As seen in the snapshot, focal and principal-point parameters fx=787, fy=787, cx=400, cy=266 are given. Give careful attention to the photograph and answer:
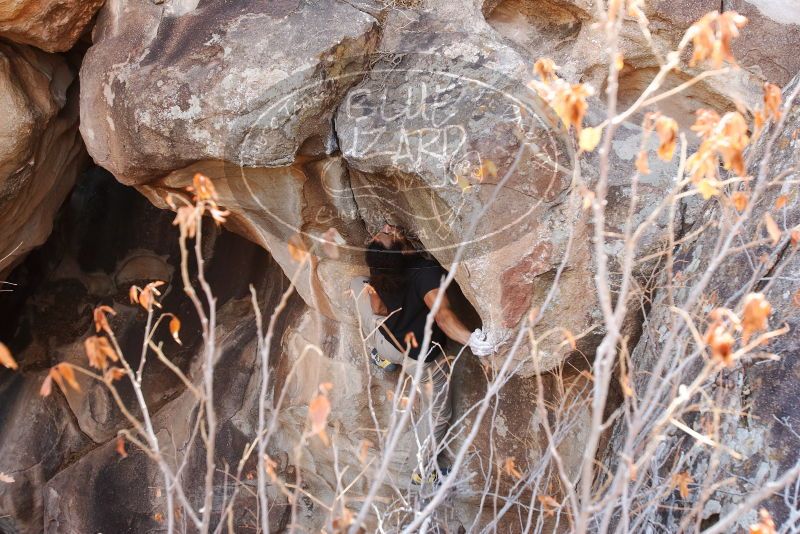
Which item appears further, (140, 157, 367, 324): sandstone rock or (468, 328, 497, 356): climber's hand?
(140, 157, 367, 324): sandstone rock

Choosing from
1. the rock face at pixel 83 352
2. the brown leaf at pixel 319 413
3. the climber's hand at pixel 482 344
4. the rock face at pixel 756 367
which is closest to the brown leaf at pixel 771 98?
the rock face at pixel 756 367

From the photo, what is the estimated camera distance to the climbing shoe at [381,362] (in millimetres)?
2850

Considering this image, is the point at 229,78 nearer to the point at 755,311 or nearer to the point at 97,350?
the point at 97,350

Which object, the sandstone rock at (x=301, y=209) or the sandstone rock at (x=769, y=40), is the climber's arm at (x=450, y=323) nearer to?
the sandstone rock at (x=301, y=209)

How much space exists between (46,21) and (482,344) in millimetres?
1802

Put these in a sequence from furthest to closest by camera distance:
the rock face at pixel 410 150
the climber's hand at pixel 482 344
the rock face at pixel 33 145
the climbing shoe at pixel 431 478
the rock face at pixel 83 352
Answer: the rock face at pixel 83 352 → the rock face at pixel 33 145 → the climbing shoe at pixel 431 478 → the climber's hand at pixel 482 344 → the rock face at pixel 410 150

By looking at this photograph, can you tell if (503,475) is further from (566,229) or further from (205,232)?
(205,232)

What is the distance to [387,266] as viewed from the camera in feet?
8.78

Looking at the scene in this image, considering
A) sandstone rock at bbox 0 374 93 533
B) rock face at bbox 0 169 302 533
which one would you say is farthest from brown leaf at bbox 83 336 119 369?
sandstone rock at bbox 0 374 93 533

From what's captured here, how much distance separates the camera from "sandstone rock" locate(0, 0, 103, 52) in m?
2.55

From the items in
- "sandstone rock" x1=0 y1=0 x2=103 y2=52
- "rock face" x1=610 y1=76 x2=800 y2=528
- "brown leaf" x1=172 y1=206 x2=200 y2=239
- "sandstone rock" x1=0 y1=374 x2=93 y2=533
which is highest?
"brown leaf" x1=172 y1=206 x2=200 y2=239

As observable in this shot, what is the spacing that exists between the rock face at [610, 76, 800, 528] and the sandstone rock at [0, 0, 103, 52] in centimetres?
211

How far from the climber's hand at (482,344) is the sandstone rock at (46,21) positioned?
1684mm

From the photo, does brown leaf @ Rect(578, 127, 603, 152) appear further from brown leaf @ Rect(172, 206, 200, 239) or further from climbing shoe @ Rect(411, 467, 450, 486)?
climbing shoe @ Rect(411, 467, 450, 486)
